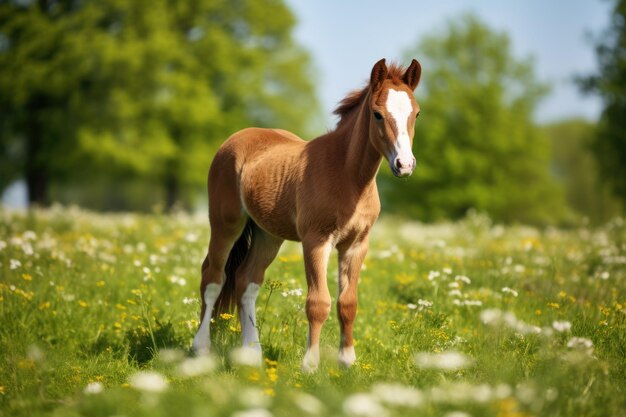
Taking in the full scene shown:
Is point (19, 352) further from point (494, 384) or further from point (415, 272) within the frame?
point (415, 272)

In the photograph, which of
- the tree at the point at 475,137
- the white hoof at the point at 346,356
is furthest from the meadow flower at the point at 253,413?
the tree at the point at 475,137

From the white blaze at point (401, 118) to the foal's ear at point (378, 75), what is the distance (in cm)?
19

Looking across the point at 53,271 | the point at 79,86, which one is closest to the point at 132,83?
the point at 79,86

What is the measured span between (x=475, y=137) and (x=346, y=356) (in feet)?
79.4

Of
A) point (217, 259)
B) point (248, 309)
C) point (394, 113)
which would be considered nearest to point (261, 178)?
point (217, 259)

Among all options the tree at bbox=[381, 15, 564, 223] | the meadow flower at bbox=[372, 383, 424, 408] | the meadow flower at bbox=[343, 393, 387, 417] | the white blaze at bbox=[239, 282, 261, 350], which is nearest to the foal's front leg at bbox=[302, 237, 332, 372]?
the white blaze at bbox=[239, 282, 261, 350]

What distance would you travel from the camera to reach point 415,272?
28.0ft

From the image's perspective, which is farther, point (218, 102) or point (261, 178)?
point (218, 102)

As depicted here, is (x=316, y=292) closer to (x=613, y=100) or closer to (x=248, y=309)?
(x=248, y=309)

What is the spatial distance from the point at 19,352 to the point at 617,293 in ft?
21.2

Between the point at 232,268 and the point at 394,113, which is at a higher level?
the point at 394,113

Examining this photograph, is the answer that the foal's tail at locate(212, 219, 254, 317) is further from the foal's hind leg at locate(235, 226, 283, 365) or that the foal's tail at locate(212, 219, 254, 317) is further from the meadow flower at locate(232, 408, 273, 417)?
the meadow flower at locate(232, 408, 273, 417)

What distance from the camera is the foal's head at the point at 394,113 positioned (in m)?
4.38

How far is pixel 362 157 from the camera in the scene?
503cm
